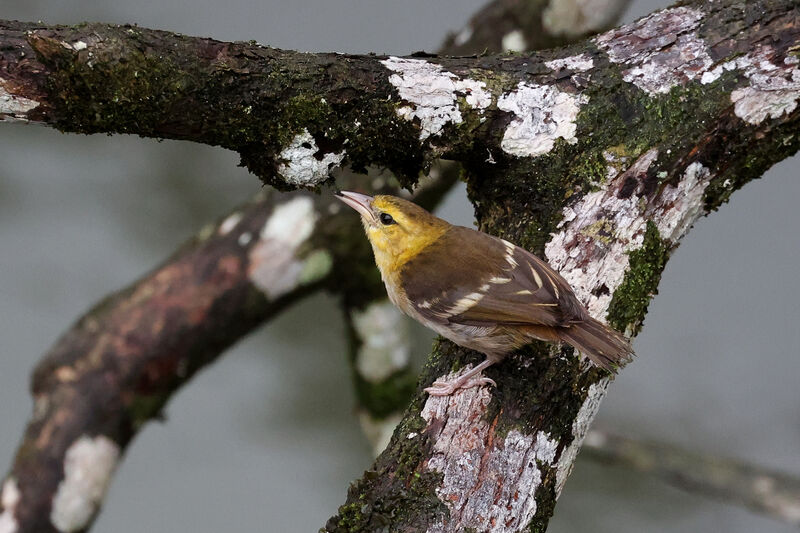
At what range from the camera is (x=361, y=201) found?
2.80 metres

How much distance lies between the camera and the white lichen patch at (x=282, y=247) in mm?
3441

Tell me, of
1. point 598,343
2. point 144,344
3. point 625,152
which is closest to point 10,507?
point 144,344

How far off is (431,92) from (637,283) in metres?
0.77

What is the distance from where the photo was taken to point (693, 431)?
18.2 feet

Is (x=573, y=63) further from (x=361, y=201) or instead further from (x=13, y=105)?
(x=13, y=105)

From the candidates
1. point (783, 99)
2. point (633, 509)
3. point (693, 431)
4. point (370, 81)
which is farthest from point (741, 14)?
point (633, 509)

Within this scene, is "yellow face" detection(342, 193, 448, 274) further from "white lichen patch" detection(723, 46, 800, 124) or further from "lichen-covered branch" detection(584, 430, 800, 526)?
"lichen-covered branch" detection(584, 430, 800, 526)

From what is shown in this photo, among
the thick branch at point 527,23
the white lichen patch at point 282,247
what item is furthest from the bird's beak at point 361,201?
the thick branch at point 527,23

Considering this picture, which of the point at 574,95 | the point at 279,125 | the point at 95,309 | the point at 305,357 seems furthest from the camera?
the point at 305,357

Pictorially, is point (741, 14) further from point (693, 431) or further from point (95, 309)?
point (693, 431)

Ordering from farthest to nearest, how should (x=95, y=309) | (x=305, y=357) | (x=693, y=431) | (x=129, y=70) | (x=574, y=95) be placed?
(x=305, y=357)
(x=693, y=431)
(x=95, y=309)
(x=574, y=95)
(x=129, y=70)

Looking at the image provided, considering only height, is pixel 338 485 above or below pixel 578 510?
below

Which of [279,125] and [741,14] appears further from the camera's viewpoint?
[741,14]

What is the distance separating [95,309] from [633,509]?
12.5 feet
